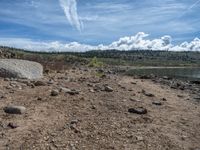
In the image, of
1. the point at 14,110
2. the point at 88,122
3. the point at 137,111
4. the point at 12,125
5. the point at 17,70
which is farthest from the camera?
the point at 17,70

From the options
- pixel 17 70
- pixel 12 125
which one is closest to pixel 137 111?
→ pixel 12 125

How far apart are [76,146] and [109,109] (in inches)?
154

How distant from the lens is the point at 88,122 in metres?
10.0

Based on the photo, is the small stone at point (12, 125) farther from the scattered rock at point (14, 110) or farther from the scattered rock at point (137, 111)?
the scattered rock at point (137, 111)

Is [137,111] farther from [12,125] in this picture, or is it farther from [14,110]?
[12,125]

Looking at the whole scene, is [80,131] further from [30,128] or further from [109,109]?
[109,109]

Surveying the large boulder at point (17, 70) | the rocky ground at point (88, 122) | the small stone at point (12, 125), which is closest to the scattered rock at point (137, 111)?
the rocky ground at point (88, 122)

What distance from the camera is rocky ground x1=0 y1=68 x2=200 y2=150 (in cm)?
848

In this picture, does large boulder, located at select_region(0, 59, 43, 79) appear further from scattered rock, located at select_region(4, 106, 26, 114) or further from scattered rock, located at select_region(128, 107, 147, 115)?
scattered rock, located at select_region(128, 107, 147, 115)

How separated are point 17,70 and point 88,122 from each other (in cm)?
883

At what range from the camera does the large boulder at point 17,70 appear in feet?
57.4

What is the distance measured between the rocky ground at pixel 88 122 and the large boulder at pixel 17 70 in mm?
3094

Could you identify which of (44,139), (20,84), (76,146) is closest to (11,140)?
(44,139)

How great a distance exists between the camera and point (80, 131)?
9188mm
